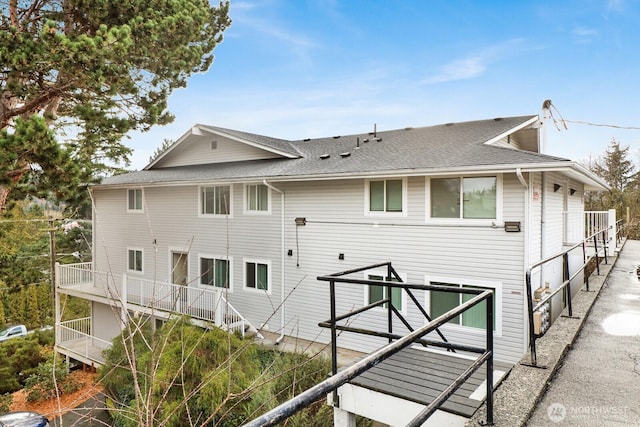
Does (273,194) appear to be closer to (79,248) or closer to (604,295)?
(604,295)

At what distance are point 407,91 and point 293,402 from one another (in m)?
23.8

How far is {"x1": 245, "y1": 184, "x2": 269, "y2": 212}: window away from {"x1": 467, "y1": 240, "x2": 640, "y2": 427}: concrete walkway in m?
8.95

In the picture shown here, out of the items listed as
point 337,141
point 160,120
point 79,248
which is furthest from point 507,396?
point 79,248

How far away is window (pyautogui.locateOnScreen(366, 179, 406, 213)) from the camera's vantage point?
10.1 m

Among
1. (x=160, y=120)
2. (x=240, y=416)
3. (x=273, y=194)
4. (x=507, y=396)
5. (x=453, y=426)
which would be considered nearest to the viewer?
(x=507, y=396)

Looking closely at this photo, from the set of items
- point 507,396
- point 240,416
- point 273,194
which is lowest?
point 240,416

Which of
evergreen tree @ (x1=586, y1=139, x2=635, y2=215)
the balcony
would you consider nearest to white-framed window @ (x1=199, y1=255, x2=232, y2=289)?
the balcony

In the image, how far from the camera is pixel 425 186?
9.63 metres

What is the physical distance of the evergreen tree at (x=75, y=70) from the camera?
865 centimetres

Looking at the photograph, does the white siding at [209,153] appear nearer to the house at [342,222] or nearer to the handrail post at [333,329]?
the house at [342,222]

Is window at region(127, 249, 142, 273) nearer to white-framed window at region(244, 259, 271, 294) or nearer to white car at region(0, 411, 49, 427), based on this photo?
white-framed window at region(244, 259, 271, 294)

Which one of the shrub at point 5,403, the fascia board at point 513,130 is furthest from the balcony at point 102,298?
the fascia board at point 513,130

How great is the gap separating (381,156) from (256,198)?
434 centimetres

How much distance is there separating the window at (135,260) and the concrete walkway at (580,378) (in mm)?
15202
